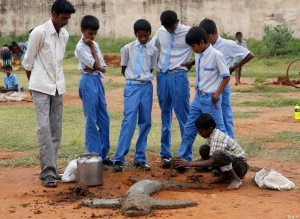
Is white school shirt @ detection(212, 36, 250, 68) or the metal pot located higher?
white school shirt @ detection(212, 36, 250, 68)

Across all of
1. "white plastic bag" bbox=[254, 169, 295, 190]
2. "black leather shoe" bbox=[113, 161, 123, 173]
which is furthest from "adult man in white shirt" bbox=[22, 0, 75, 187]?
"white plastic bag" bbox=[254, 169, 295, 190]

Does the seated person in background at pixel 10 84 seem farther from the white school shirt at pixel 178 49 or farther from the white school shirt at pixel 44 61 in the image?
the white school shirt at pixel 44 61

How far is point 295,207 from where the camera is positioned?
602cm

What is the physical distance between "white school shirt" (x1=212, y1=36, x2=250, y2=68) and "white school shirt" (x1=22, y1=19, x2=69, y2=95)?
2003 millimetres

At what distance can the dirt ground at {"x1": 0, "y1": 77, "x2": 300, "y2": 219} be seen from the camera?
5891mm

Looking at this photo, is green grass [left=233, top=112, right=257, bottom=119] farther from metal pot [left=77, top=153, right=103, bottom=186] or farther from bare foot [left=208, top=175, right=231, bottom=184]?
metal pot [left=77, top=153, right=103, bottom=186]

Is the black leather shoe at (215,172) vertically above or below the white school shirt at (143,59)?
below

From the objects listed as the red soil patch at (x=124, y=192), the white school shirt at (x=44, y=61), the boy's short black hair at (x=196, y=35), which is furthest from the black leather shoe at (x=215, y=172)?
the white school shirt at (x=44, y=61)

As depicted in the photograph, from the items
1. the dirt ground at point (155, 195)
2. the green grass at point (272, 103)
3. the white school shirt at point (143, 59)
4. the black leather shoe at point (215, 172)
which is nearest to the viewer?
the dirt ground at point (155, 195)

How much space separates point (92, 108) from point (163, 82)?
940mm

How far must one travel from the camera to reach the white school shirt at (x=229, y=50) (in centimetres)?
810

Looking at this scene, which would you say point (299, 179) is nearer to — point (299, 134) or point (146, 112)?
point (146, 112)

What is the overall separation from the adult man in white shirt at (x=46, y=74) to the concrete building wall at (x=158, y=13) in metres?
20.7

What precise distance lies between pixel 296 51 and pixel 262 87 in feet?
26.4
